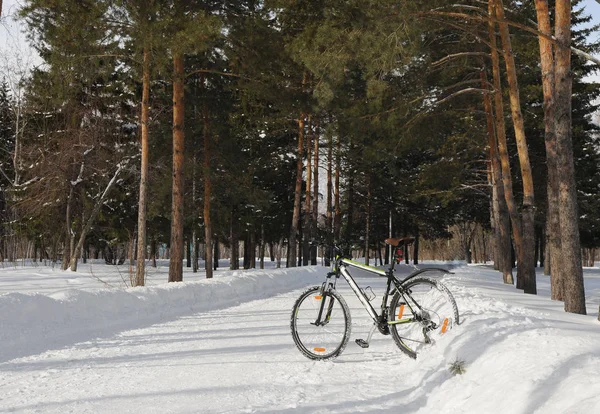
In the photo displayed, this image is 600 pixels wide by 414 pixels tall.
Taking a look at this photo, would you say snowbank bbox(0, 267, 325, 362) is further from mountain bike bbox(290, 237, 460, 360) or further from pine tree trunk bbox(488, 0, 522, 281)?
pine tree trunk bbox(488, 0, 522, 281)

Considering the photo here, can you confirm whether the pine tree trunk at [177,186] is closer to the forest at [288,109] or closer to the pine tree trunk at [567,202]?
the forest at [288,109]

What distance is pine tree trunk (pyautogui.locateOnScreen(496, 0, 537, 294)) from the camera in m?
14.8

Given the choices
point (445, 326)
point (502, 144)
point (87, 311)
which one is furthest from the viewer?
point (502, 144)

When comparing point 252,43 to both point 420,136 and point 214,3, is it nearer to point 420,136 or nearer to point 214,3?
point 214,3

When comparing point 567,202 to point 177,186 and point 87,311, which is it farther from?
point 177,186

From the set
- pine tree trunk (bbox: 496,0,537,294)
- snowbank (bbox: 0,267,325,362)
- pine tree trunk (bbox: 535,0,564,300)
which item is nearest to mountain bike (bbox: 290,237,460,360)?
snowbank (bbox: 0,267,325,362)

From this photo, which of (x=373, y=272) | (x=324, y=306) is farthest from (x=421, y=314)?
(x=324, y=306)

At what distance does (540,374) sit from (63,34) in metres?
15.1

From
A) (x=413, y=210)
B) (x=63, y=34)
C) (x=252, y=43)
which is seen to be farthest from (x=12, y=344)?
(x=413, y=210)

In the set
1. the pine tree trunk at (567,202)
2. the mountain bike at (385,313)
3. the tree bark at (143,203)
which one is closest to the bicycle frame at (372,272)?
the mountain bike at (385,313)

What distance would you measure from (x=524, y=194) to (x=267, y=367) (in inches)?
456

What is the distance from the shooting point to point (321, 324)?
246 inches

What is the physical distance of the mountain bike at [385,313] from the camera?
5730 mm

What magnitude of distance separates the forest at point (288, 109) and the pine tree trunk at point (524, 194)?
53mm
